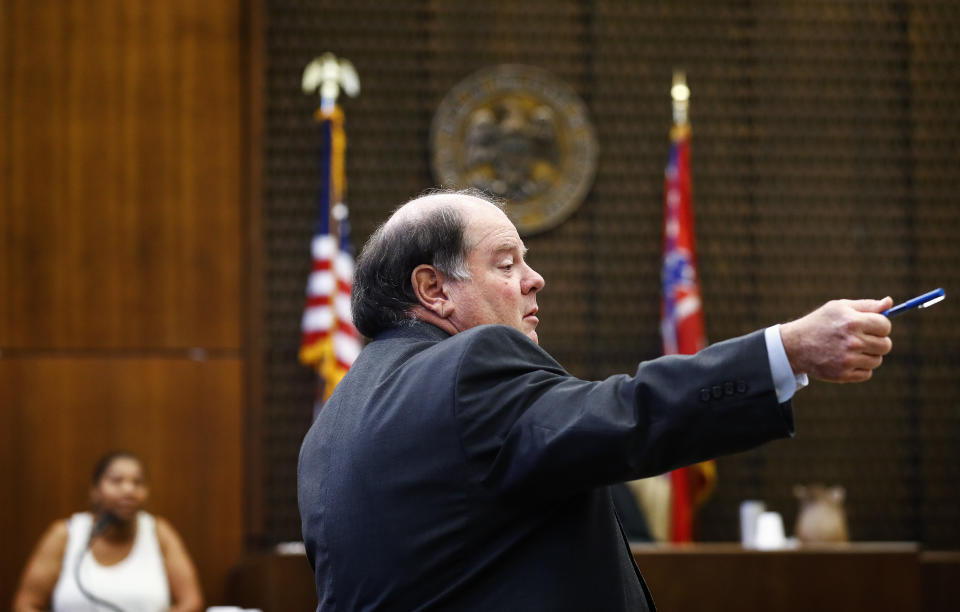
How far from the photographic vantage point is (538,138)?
24.1ft

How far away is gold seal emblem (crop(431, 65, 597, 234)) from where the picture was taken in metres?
7.27

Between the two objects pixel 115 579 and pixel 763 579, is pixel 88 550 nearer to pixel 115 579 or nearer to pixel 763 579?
pixel 115 579

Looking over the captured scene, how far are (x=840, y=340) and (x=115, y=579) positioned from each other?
14.4 ft

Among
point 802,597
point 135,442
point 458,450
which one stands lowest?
point 802,597

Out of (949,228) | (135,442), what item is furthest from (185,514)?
(949,228)

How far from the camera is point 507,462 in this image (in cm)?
157

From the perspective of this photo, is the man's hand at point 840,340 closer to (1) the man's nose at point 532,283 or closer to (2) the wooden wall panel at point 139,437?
(1) the man's nose at point 532,283

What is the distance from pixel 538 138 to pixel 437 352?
5781 millimetres

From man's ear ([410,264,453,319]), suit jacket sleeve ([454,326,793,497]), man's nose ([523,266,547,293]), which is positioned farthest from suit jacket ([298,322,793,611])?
man's nose ([523,266,547,293])

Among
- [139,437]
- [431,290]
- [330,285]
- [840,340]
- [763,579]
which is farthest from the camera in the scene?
[139,437]

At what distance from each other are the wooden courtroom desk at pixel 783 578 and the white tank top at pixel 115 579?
2366 mm

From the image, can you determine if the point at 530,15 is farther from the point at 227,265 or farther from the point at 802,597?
the point at 802,597

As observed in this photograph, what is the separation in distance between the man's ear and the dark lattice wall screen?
5.28m

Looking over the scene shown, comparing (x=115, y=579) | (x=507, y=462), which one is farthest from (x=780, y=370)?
(x=115, y=579)
